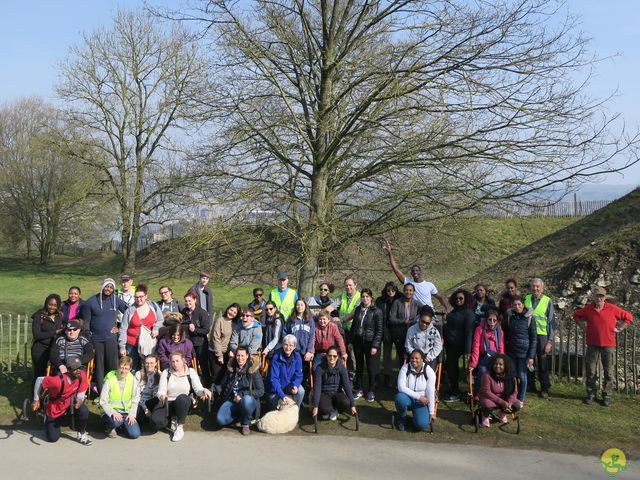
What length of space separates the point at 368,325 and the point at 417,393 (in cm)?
148

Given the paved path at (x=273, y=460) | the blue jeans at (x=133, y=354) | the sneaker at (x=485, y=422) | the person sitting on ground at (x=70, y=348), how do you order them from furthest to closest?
the blue jeans at (x=133, y=354)
the person sitting on ground at (x=70, y=348)
the sneaker at (x=485, y=422)
the paved path at (x=273, y=460)

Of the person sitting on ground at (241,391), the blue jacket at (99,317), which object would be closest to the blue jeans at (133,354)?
the blue jacket at (99,317)

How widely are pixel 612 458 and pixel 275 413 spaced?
4071 mm

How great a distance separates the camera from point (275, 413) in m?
8.16

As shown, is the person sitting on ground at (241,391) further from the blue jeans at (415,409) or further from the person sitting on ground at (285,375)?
the blue jeans at (415,409)

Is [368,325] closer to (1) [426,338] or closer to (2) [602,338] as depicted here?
(1) [426,338]

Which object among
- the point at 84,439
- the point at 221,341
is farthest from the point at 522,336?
the point at 84,439

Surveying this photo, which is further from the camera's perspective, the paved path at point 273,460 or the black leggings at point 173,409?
the black leggings at point 173,409

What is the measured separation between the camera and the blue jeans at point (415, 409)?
8156 mm

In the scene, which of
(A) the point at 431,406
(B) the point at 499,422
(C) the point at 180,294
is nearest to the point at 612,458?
(B) the point at 499,422

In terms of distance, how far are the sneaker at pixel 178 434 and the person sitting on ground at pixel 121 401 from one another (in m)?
0.47

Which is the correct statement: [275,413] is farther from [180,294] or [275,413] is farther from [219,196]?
[180,294]

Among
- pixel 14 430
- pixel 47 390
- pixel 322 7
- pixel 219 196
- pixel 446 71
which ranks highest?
pixel 322 7

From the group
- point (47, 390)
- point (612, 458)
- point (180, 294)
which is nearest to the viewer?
point (612, 458)
